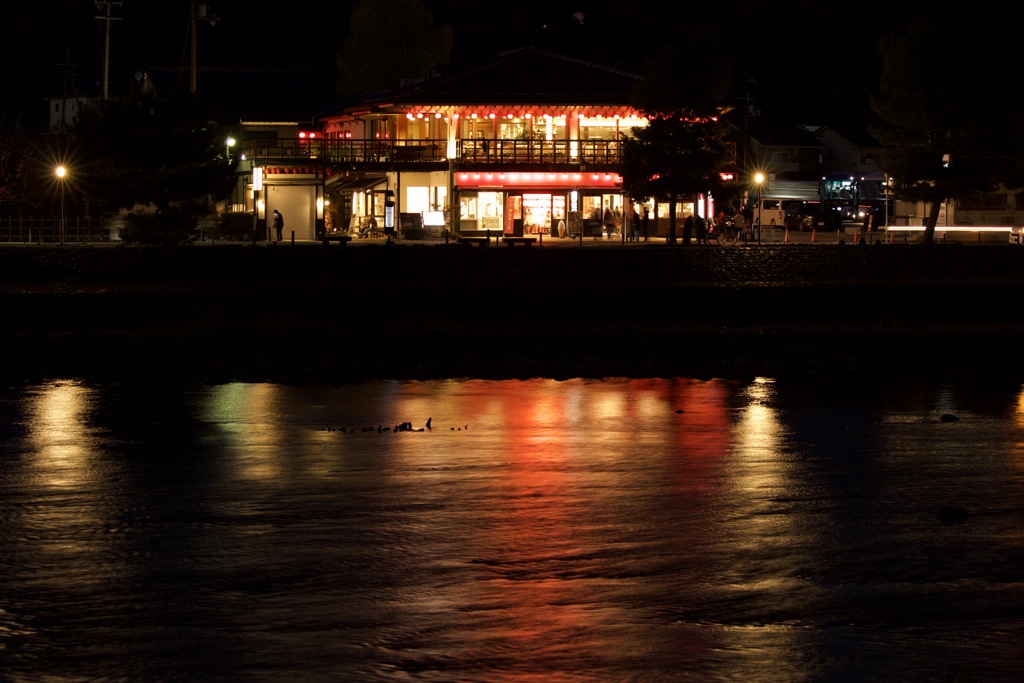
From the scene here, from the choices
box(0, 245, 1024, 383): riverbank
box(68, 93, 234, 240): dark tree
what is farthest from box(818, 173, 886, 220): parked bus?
box(68, 93, 234, 240): dark tree

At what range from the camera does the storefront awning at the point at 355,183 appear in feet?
187

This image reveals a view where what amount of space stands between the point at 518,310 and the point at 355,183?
62.8ft

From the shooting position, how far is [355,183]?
57.1 m

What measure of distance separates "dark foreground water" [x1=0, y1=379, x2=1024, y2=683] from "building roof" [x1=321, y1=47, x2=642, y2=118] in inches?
1394

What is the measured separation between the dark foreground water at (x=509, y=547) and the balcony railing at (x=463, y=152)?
3420cm

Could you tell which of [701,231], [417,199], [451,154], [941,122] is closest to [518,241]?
[701,231]

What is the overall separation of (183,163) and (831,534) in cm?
3238

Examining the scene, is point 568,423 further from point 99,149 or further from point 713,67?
point 713,67

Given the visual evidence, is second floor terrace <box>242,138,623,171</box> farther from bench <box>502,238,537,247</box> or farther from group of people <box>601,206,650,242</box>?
bench <box>502,238,537,247</box>

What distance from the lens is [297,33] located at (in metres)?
100

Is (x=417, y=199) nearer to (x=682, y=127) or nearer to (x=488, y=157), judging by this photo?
(x=488, y=157)

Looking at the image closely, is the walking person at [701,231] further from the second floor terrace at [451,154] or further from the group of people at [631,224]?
the second floor terrace at [451,154]

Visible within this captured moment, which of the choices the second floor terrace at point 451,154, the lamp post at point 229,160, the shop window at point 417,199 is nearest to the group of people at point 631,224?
the second floor terrace at point 451,154

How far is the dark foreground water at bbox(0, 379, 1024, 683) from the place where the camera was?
9711mm
